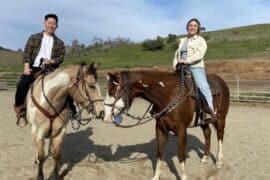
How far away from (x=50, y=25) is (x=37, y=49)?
1.36ft

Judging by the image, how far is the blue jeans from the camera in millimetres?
6367

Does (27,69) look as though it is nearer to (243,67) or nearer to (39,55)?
(39,55)

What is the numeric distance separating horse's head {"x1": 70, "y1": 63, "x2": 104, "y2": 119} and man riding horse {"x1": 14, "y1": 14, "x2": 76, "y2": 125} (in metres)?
0.61

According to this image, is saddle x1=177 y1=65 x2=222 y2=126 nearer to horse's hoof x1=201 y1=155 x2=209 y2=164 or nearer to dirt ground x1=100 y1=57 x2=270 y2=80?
horse's hoof x1=201 y1=155 x2=209 y2=164

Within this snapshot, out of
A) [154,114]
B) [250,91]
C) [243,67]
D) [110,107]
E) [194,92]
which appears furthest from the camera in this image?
[243,67]

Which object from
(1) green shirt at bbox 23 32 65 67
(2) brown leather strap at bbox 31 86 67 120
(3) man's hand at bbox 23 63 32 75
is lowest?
(2) brown leather strap at bbox 31 86 67 120

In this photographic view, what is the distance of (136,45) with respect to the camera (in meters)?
52.9

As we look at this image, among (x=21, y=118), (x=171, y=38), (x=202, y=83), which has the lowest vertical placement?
(x=21, y=118)

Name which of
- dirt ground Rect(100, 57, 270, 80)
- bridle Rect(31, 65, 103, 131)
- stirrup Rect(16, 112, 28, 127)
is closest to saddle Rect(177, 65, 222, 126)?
bridle Rect(31, 65, 103, 131)

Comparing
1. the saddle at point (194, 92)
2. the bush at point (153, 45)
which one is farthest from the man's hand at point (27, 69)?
the bush at point (153, 45)

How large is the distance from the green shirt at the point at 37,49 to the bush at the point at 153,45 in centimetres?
4114

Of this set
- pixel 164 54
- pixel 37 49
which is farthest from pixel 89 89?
pixel 164 54

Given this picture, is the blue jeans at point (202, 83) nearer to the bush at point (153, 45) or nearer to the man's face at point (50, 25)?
the man's face at point (50, 25)

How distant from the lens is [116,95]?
18.1ft
